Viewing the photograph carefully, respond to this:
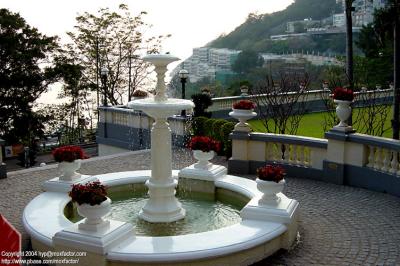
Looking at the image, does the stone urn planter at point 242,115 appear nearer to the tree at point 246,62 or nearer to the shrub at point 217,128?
the shrub at point 217,128

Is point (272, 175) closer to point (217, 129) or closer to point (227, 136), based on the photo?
point (227, 136)

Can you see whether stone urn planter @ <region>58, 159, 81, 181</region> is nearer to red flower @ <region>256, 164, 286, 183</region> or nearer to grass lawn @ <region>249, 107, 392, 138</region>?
red flower @ <region>256, 164, 286, 183</region>

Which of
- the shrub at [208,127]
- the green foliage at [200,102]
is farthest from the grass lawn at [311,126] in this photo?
the shrub at [208,127]

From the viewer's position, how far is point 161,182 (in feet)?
33.1

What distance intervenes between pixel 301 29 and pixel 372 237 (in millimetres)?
67379

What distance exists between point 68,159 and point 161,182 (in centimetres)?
230

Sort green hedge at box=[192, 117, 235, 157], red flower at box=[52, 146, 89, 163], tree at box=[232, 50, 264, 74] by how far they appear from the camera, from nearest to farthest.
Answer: red flower at box=[52, 146, 89, 163] < green hedge at box=[192, 117, 235, 157] < tree at box=[232, 50, 264, 74]

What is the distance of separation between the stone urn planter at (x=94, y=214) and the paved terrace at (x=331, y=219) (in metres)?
1.99

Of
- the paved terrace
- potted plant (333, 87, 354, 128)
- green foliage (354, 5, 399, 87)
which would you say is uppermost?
green foliage (354, 5, 399, 87)

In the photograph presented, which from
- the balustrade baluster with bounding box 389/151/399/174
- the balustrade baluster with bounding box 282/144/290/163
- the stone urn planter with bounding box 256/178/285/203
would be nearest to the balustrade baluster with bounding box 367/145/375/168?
the balustrade baluster with bounding box 389/151/399/174

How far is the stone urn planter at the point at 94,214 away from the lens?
7.41 meters

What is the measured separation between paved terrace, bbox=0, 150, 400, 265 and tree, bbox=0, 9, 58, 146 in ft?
62.3

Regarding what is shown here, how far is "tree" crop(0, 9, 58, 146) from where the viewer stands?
32.3 meters

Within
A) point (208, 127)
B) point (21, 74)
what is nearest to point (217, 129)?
point (208, 127)
